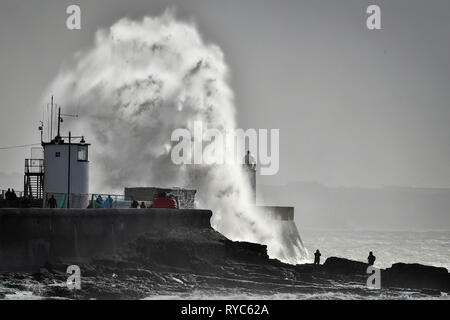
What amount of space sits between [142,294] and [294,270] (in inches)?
267

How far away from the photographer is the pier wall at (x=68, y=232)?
105ft

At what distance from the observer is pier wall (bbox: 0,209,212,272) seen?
105 ft

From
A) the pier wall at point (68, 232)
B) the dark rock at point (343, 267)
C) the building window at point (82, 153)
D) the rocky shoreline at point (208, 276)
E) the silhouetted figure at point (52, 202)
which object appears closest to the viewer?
the rocky shoreline at point (208, 276)

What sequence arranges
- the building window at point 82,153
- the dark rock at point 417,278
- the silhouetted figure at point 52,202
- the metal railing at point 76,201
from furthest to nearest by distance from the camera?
the building window at point 82,153 < the metal railing at point 76,201 < the dark rock at point 417,278 < the silhouetted figure at point 52,202

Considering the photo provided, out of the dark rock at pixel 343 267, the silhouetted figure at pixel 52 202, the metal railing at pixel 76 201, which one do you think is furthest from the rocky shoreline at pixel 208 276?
the silhouetted figure at pixel 52 202

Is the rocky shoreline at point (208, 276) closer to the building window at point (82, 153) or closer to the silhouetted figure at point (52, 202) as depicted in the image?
the silhouetted figure at point (52, 202)

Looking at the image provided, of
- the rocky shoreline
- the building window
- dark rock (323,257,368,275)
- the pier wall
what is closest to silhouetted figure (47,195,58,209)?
the pier wall

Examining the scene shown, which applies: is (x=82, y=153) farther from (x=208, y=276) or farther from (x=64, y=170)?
(x=208, y=276)

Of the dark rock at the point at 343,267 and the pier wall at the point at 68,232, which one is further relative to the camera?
the dark rock at the point at 343,267

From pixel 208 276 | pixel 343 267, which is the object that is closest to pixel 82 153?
pixel 208 276

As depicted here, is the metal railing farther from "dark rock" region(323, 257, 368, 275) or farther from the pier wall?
"dark rock" region(323, 257, 368, 275)

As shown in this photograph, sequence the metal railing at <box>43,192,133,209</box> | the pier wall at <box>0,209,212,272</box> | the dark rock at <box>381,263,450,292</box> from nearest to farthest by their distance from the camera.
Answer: the pier wall at <box>0,209,212,272</box>, the dark rock at <box>381,263,450,292</box>, the metal railing at <box>43,192,133,209</box>

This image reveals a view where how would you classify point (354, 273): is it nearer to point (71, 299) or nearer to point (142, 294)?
point (142, 294)
